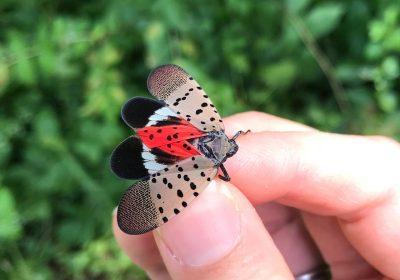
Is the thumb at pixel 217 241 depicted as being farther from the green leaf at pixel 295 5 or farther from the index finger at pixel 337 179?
the green leaf at pixel 295 5

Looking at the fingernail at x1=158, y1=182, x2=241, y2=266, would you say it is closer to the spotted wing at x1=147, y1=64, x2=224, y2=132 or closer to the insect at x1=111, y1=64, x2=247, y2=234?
the insect at x1=111, y1=64, x2=247, y2=234

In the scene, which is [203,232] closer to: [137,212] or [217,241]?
[217,241]

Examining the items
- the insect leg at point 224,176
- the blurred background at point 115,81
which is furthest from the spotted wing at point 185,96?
the blurred background at point 115,81

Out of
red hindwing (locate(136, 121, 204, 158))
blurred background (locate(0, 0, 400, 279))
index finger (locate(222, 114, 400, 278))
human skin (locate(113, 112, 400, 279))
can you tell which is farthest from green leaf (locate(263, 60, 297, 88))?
red hindwing (locate(136, 121, 204, 158))

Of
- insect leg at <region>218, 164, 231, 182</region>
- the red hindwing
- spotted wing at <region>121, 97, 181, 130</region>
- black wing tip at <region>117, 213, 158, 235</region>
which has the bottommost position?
black wing tip at <region>117, 213, 158, 235</region>

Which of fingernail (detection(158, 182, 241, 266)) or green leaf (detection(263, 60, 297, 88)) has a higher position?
fingernail (detection(158, 182, 241, 266))

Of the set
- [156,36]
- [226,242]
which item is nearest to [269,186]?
[226,242]

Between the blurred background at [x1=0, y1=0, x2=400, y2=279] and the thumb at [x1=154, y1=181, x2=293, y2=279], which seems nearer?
the thumb at [x1=154, y1=181, x2=293, y2=279]
